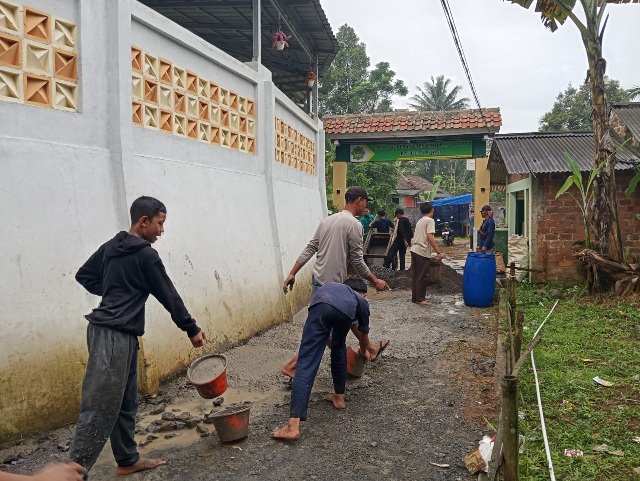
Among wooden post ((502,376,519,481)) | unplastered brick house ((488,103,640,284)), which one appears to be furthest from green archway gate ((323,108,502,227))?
wooden post ((502,376,519,481))

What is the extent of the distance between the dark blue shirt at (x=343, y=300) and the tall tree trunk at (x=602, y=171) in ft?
20.5

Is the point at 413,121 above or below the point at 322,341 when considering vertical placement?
above

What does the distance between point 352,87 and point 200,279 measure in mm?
27056

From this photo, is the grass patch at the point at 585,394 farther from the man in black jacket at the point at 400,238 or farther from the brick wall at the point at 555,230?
the man in black jacket at the point at 400,238

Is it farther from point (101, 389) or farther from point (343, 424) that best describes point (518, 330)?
point (101, 389)

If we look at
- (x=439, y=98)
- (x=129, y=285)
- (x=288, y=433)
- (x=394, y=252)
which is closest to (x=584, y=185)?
(x=394, y=252)

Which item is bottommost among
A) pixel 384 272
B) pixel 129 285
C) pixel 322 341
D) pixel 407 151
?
pixel 384 272

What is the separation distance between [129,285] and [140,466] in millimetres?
1230

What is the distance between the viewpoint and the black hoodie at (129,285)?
3.22m

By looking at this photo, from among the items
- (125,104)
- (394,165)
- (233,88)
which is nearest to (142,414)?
(125,104)

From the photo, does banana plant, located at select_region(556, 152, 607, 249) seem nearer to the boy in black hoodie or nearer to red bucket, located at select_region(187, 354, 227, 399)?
red bucket, located at select_region(187, 354, 227, 399)

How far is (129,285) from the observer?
326 centimetres

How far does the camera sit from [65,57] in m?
4.52

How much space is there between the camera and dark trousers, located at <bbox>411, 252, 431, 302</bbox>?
9.31 meters
